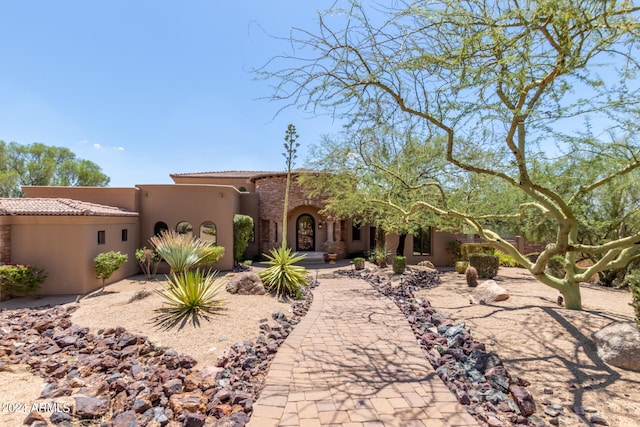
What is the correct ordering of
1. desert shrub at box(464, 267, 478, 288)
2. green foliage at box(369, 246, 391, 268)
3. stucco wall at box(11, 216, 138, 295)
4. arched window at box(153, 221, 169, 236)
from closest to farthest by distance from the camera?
1. stucco wall at box(11, 216, 138, 295)
2. desert shrub at box(464, 267, 478, 288)
3. arched window at box(153, 221, 169, 236)
4. green foliage at box(369, 246, 391, 268)

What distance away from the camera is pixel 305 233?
870 inches

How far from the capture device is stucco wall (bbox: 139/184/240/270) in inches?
608

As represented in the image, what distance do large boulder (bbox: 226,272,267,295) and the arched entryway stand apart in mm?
12432

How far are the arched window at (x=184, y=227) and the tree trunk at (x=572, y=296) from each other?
15.6 meters

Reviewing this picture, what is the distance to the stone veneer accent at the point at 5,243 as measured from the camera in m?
10.2

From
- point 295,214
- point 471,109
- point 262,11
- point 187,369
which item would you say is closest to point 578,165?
point 471,109

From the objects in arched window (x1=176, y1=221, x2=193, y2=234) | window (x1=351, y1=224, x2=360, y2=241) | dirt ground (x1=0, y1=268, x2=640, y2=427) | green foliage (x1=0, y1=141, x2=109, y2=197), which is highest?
green foliage (x1=0, y1=141, x2=109, y2=197)

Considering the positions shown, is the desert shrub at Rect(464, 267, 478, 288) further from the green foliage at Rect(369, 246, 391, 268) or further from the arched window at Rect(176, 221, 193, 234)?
the arched window at Rect(176, 221, 193, 234)

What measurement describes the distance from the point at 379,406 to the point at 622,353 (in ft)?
14.0

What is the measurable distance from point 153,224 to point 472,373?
15645 mm

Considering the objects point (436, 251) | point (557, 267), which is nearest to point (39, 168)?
point (436, 251)

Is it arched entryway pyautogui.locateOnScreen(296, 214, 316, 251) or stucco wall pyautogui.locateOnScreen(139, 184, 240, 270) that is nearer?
stucco wall pyautogui.locateOnScreen(139, 184, 240, 270)

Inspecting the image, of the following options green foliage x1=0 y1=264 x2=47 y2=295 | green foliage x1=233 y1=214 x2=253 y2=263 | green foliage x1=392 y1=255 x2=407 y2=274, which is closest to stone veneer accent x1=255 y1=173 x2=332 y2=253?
green foliage x1=233 y1=214 x2=253 y2=263

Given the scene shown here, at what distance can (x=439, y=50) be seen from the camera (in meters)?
5.40
